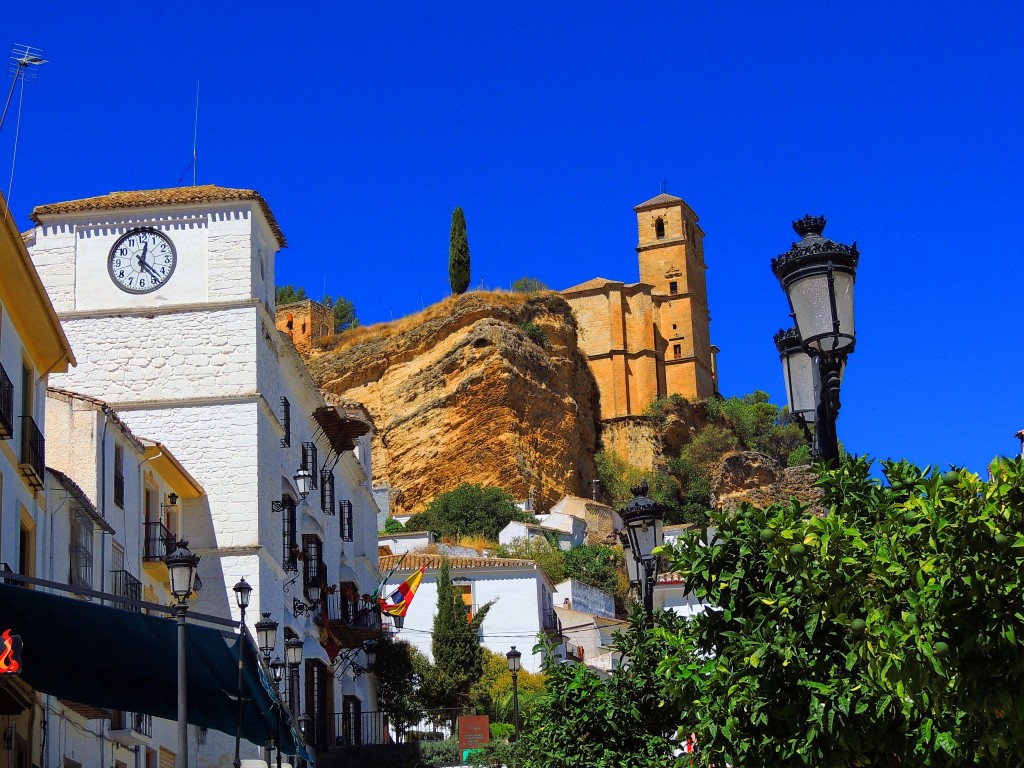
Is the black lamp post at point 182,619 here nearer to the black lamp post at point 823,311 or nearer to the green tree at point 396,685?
the black lamp post at point 823,311

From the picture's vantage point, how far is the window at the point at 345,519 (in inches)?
1638

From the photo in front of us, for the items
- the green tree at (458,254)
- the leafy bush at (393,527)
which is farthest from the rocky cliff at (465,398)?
the leafy bush at (393,527)

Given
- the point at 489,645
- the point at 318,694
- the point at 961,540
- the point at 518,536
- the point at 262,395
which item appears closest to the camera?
the point at 961,540

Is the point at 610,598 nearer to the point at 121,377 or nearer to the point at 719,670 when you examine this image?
the point at 121,377

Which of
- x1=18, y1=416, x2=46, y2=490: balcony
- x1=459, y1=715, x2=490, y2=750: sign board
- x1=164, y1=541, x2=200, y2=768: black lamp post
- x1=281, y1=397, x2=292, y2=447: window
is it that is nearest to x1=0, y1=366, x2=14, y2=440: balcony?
x1=18, y1=416, x2=46, y2=490: balcony

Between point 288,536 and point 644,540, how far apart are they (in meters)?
20.2

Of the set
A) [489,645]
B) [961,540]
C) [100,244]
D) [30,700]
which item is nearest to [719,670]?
[961,540]

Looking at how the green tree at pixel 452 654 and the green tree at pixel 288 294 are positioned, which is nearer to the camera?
the green tree at pixel 452 654

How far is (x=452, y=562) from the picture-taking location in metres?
52.1

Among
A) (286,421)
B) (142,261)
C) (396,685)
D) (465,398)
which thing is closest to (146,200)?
(142,261)

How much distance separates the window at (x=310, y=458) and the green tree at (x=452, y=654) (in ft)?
31.8

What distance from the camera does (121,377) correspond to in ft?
106

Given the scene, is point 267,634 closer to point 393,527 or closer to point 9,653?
point 9,653

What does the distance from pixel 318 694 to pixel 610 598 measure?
103 ft
